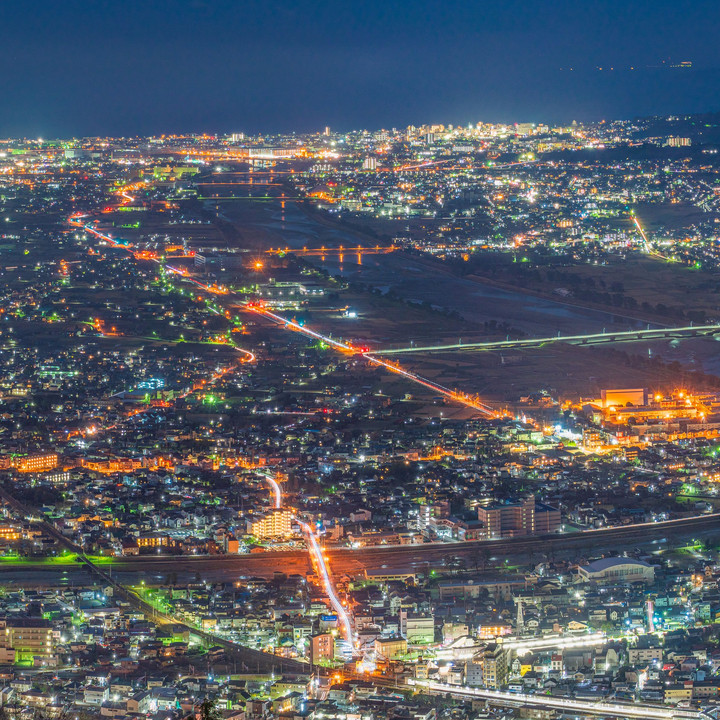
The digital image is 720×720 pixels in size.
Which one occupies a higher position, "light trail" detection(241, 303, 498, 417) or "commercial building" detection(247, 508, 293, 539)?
"light trail" detection(241, 303, 498, 417)

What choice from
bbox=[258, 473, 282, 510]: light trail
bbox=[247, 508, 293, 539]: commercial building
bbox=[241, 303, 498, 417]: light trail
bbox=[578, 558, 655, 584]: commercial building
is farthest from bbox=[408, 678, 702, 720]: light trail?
bbox=[241, 303, 498, 417]: light trail

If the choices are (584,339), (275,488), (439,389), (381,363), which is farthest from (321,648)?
(584,339)

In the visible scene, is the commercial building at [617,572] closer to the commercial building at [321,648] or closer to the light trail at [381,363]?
the commercial building at [321,648]

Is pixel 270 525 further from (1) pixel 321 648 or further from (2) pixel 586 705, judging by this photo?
(2) pixel 586 705

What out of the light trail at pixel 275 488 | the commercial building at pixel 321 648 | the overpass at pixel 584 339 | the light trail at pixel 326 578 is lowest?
the commercial building at pixel 321 648

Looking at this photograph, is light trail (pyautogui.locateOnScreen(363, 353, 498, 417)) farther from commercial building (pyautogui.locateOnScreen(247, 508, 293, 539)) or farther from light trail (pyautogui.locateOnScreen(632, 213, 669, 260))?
light trail (pyautogui.locateOnScreen(632, 213, 669, 260))

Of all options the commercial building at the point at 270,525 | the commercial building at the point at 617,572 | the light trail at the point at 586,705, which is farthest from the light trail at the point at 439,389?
the light trail at the point at 586,705

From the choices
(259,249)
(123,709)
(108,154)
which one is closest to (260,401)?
(123,709)
